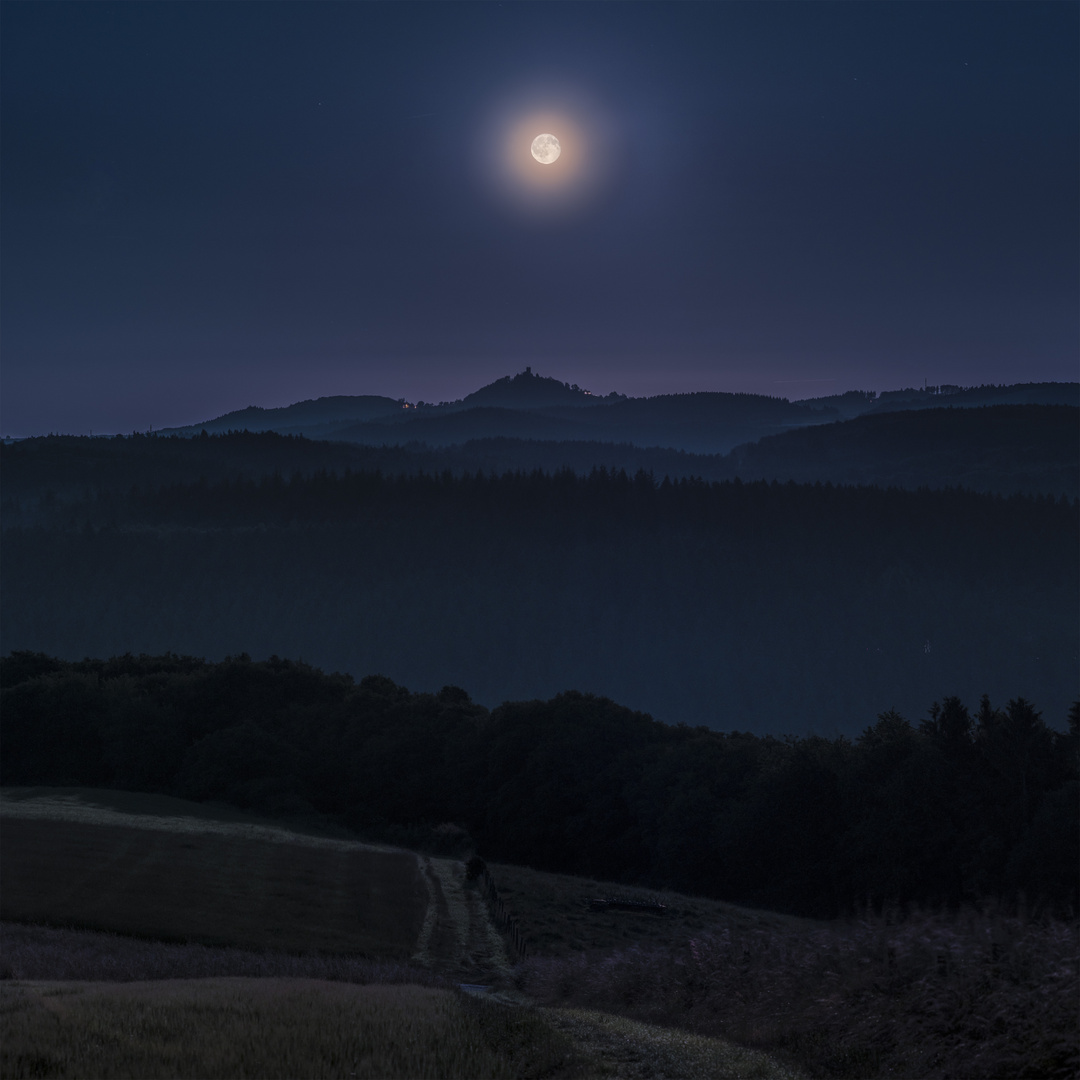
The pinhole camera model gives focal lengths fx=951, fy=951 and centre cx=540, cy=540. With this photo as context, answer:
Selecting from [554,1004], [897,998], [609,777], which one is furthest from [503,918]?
[609,777]

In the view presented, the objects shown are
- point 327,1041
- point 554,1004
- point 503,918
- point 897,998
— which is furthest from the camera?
point 503,918

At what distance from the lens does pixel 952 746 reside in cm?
6538

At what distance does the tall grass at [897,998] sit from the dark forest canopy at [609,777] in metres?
40.6

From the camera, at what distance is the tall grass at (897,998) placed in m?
12.0

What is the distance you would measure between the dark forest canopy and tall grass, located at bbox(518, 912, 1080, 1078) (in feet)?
133

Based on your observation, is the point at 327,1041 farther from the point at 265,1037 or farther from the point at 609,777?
the point at 609,777

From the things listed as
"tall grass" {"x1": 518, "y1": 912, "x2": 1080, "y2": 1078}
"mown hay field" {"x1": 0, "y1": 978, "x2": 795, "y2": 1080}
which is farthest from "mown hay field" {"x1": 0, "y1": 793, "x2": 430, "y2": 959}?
"tall grass" {"x1": 518, "y1": 912, "x2": 1080, "y2": 1078}

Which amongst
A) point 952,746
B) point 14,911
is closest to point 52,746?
point 14,911

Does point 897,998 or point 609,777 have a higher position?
point 897,998

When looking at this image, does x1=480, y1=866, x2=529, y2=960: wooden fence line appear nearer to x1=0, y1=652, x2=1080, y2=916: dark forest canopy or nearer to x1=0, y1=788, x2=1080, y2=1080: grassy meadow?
x1=0, y1=788, x2=1080, y2=1080: grassy meadow

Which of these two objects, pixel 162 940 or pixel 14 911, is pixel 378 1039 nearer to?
pixel 162 940

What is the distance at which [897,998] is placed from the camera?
1409 centimetres

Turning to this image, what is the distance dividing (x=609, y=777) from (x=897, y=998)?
59565 mm

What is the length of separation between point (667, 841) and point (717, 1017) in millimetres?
50974
